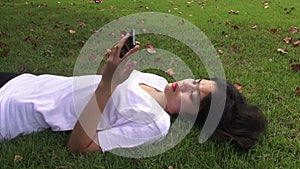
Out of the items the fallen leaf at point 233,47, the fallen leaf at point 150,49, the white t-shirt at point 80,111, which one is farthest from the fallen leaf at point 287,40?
the white t-shirt at point 80,111

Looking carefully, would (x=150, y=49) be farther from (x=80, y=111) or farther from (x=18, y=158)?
(x=18, y=158)

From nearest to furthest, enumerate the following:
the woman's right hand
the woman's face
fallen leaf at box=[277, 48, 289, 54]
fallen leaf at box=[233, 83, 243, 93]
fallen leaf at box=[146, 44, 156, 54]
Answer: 1. the woman's right hand
2. the woman's face
3. fallen leaf at box=[233, 83, 243, 93]
4. fallen leaf at box=[146, 44, 156, 54]
5. fallen leaf at box=[277, 48, 289, 54]

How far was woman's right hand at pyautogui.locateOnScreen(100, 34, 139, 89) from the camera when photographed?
2062mm

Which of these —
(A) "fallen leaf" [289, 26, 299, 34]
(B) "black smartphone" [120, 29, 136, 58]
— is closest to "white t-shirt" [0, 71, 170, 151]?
(B) "black smartphone" [120, 29, 136, 58]

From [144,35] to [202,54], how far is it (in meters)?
1.00

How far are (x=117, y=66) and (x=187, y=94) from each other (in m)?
0.71

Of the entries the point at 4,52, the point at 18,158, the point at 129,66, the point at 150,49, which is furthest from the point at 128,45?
the point at 4,52

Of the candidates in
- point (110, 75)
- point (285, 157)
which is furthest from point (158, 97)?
point (285, 157)

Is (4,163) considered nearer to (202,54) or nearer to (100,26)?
(202,54)

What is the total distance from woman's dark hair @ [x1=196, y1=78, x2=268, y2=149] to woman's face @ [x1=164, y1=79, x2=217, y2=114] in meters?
0.04

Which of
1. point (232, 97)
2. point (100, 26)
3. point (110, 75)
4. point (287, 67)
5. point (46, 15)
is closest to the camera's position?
point (110, 75)

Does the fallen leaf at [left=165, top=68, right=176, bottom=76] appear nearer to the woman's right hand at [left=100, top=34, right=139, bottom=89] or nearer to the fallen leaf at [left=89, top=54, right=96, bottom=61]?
the fallen leaf at [left=89, top=54, right=96, bottom=61]

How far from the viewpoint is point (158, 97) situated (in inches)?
106

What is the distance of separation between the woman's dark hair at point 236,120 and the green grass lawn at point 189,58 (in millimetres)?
90
